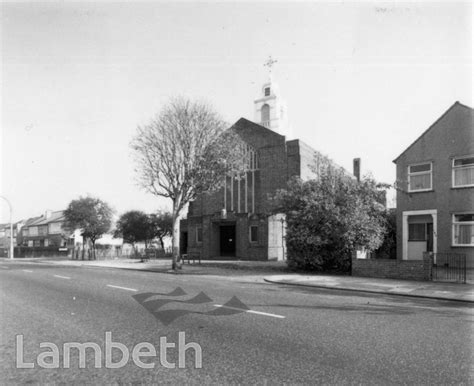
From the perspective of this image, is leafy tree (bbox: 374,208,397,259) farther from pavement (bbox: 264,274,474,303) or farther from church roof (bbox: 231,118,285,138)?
church roof (bbox: 231,118,285,138)

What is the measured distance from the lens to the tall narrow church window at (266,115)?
50.8 m

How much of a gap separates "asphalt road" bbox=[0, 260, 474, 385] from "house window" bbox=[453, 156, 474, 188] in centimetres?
1169

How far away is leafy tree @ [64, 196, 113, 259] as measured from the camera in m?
42.6

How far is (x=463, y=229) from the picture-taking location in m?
20.2

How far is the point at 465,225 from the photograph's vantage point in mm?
20094

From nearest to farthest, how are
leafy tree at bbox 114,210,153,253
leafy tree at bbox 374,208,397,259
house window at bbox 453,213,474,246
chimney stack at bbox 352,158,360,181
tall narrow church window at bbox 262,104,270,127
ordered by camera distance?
house window at bbox 453,213,474,246 → leafy tree at bbox 374,208,397,259 → chimney stack at bbox 352,158,360,181 → tall narrow church window at bbox 262,104,270,127 → leafy tree at bbox 114,210,153,253

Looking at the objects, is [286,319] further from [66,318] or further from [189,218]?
[189,218]

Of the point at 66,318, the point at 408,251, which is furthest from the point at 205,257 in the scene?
the point at 66,318

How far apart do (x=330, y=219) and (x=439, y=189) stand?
690 cm

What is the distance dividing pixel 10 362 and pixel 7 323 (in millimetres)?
2749

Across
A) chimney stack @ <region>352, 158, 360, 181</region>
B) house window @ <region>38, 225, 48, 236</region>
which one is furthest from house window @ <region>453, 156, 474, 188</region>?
house window @ <region>38, 225, 48, 236</region>

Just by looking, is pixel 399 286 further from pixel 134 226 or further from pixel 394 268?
pixel 134 226
